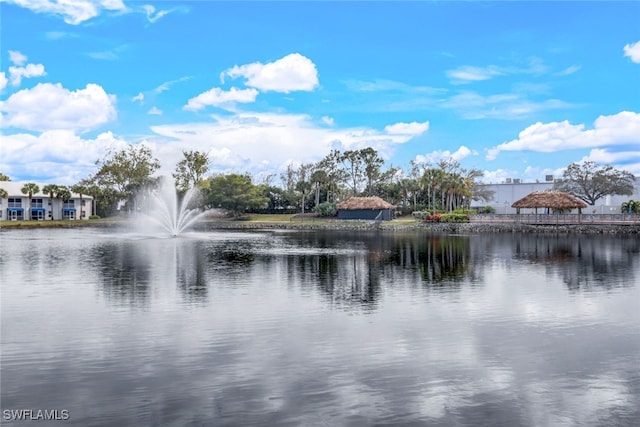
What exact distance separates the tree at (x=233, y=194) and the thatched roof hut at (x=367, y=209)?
18.3 metres

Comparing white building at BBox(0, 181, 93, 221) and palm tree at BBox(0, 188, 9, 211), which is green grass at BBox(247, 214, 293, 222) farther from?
palm tree at BBox(0, 188, 9, 211)

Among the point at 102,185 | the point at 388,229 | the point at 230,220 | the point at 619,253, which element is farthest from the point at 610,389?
the point at 102,185

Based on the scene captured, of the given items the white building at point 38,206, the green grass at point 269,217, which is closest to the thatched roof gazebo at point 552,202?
the green grass at point 269,217

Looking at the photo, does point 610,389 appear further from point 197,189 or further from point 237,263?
point 197,189

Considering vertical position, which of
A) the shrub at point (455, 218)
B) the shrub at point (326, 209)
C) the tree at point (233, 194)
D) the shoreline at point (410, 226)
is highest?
the tree at point (233, 194)

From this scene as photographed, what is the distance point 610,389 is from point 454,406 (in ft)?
11.1

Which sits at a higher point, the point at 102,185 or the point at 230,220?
the point at 102,185

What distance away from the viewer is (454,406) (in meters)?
9.78

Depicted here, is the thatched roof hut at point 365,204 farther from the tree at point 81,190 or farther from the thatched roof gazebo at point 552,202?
the tree at point 81,190

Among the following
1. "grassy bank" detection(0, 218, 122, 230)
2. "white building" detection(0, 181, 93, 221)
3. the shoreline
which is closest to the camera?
the shoreline

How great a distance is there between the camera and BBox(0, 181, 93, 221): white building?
339ft

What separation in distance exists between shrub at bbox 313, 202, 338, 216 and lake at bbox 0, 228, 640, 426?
70534 millimetres

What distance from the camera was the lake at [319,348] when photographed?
9.61 m

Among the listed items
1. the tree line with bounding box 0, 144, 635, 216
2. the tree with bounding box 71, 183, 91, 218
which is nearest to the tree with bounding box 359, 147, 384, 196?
the tree line with bounding box 0, 144, 635, 216
